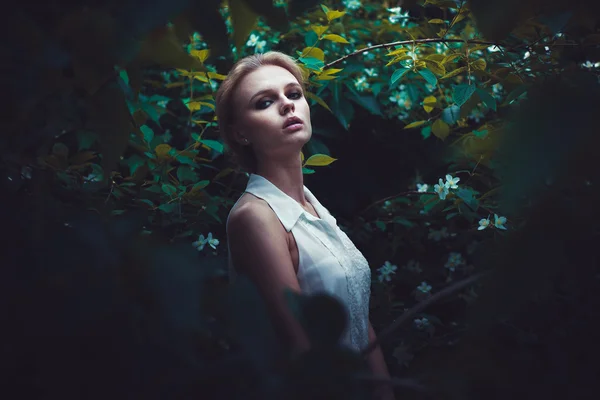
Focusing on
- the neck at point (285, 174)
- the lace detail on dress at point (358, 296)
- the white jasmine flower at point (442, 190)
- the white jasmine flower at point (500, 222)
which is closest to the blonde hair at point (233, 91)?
the neck at point (285, 174)

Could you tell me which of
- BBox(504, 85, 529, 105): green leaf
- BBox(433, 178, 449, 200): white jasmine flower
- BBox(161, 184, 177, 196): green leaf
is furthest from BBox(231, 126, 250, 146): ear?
BBox(504, 85, 529, 105): green leaf

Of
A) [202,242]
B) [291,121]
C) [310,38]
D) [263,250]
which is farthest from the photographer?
[310,38]

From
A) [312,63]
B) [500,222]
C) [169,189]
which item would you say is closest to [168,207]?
[169,189]

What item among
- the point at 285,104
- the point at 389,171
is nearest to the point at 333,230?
the point at 285,104

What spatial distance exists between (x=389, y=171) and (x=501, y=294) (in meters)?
2.37

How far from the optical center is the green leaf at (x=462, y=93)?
163 cm

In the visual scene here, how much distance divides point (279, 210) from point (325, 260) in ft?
0.65

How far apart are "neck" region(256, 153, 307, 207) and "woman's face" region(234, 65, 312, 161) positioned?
0.03m

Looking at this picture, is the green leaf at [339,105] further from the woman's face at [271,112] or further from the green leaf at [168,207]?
the green leaf at [168,207]

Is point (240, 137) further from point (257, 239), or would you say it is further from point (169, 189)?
point (257, 239)

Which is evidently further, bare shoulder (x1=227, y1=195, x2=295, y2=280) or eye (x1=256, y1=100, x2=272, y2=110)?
eye (x1=256, y1=100, x2=272, y2=110)

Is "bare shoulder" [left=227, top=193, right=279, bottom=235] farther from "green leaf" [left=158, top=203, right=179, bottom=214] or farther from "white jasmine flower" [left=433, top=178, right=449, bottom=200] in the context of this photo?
"white jasmine flower" [left=433, top=178, right=449, bottom=200]

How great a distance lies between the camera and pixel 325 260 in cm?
163

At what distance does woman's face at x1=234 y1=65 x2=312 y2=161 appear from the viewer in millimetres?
1725
